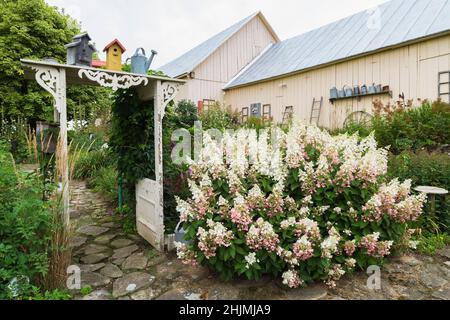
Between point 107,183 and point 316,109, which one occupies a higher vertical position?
point 316,109

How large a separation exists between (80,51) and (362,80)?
299 inches

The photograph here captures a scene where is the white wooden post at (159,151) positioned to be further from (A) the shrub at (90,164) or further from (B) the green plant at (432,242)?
(A) the shrub at (90,164)

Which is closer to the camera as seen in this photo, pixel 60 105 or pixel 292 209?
pixel 292 209

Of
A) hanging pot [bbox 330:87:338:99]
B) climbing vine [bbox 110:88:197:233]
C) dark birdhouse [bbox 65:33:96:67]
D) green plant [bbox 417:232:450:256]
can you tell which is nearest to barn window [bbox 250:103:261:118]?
hanging pot [bbox 330:87:338:99]

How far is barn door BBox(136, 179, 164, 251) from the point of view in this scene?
10.6 feet

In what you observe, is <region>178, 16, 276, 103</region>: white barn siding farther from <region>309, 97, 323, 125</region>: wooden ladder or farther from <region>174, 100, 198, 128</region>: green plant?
<region>309, 97, 323, 125</region>: wooden ladder

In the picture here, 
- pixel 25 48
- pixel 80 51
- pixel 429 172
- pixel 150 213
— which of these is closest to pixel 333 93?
pixel 429 172

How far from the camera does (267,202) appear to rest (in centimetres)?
235

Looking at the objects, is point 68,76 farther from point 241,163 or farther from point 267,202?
point 267,202

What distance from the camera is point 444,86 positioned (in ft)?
21.5

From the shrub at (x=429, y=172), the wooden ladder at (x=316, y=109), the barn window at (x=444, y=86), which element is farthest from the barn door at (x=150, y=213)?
the wooden ladder at (x=316, y=109)

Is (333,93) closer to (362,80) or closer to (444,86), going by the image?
(362,80)

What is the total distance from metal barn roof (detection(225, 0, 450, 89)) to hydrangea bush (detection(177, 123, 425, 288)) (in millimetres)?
6188
